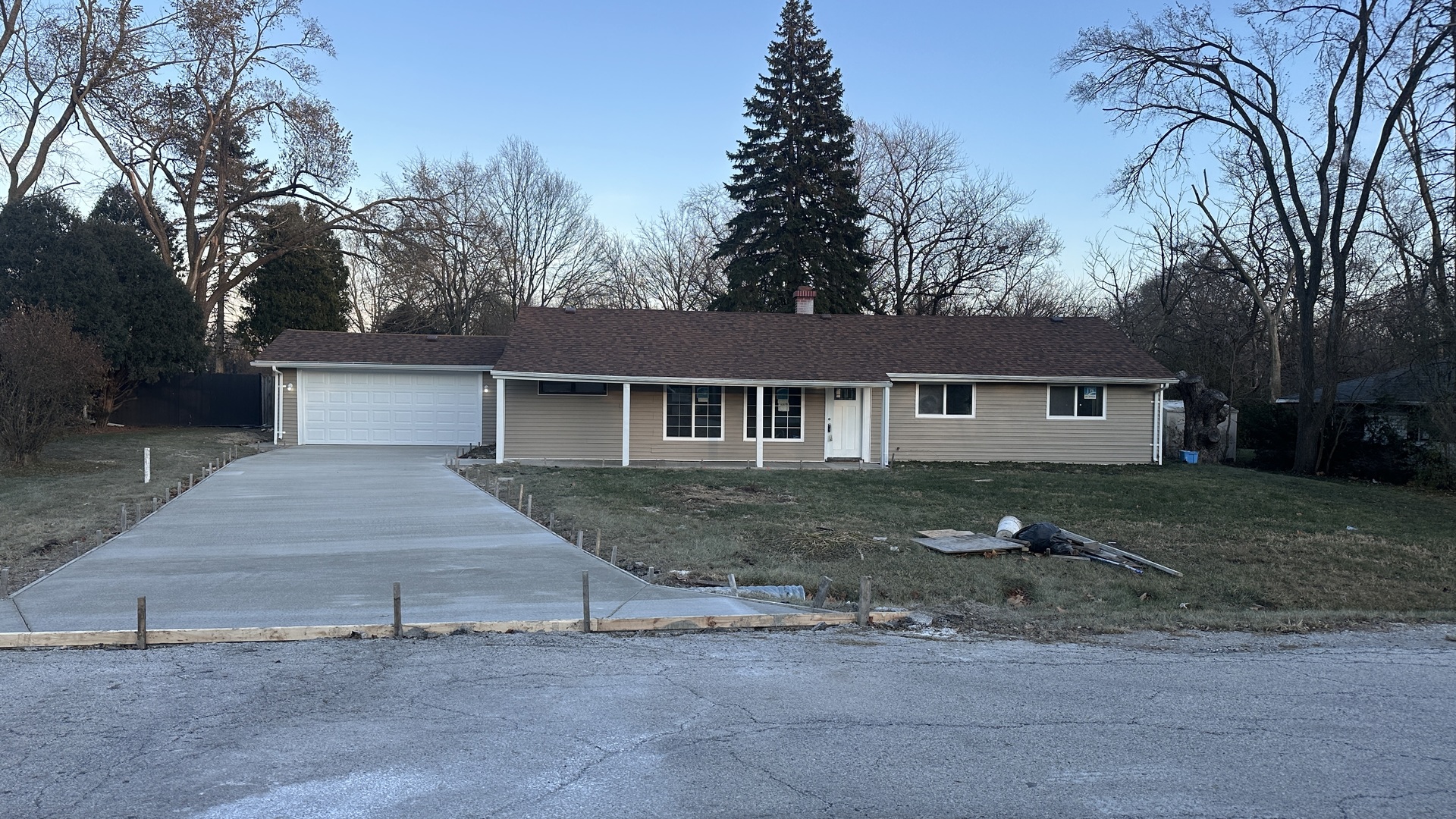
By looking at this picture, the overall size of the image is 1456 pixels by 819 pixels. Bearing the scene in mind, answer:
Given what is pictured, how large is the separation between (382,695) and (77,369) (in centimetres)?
1747

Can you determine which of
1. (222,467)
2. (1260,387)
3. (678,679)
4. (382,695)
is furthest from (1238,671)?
(1260,387)

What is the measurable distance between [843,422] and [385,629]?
57.1ft

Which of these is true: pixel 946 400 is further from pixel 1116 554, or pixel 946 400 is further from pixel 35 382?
pixel 35 382

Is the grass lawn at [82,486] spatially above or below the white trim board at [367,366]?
below

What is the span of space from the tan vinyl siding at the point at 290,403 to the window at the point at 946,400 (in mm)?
15699

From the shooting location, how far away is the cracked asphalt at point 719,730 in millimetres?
4117

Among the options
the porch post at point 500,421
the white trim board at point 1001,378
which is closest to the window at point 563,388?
the porch post at point 500,421

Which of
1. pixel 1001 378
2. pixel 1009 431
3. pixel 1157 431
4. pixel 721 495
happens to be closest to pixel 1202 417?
pixel 1157 431

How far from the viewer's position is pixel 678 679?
5.97 m

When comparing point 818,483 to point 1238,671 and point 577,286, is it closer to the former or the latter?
point 1238,671

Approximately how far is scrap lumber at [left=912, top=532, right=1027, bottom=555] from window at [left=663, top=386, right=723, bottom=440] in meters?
11.5

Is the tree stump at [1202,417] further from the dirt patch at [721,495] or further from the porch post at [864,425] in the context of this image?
the dirt patch at [721,495]

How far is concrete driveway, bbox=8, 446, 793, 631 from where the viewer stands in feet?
25.1

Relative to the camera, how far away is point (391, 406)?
26.0m
